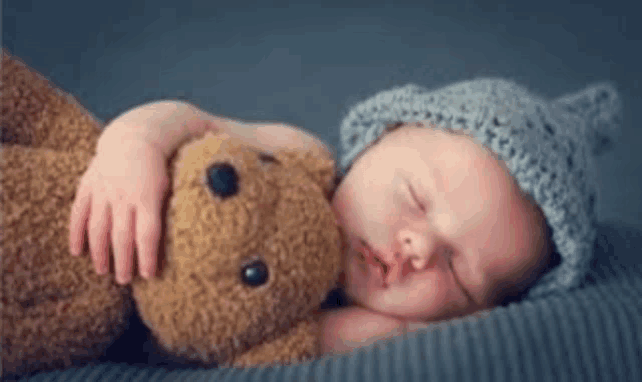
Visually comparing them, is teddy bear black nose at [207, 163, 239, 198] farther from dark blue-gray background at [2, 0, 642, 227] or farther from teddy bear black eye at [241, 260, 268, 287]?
dark blue-gray background at [2, 0, 642, 227]

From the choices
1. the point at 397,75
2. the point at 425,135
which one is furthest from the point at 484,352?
the point at 397,75

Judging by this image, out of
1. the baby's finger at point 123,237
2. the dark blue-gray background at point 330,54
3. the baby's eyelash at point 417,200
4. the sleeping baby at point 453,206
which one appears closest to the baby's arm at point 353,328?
the sleeping baby at point 453,206

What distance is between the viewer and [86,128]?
699mm

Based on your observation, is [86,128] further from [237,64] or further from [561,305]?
[237,64]

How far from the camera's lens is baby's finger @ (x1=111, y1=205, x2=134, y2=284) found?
0.57 metres

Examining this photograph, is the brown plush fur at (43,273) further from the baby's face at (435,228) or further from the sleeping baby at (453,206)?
the baby's face at (435,228)

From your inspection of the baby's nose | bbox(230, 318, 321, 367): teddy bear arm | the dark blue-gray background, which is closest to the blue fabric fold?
bbox(230, 318, 321, 367): teddy bear arm

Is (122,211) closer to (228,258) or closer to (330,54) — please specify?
(228,258)

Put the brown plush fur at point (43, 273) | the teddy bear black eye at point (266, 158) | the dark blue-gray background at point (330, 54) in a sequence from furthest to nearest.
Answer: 1. the dark blue-gray background at point (330, 54)
2. the teddy bear black eye at point (266, 158)
3. the brown plush fur at point (43, 273)

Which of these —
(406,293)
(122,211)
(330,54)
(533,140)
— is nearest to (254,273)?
(122,211)

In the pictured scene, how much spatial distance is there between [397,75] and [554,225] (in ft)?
2.23

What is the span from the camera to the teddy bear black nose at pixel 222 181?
0.58m

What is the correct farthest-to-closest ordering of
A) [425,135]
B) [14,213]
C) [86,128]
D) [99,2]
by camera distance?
[99,2] < [425,135] < [86,128] < [14,213]

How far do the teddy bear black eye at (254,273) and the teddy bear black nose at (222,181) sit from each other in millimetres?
74
